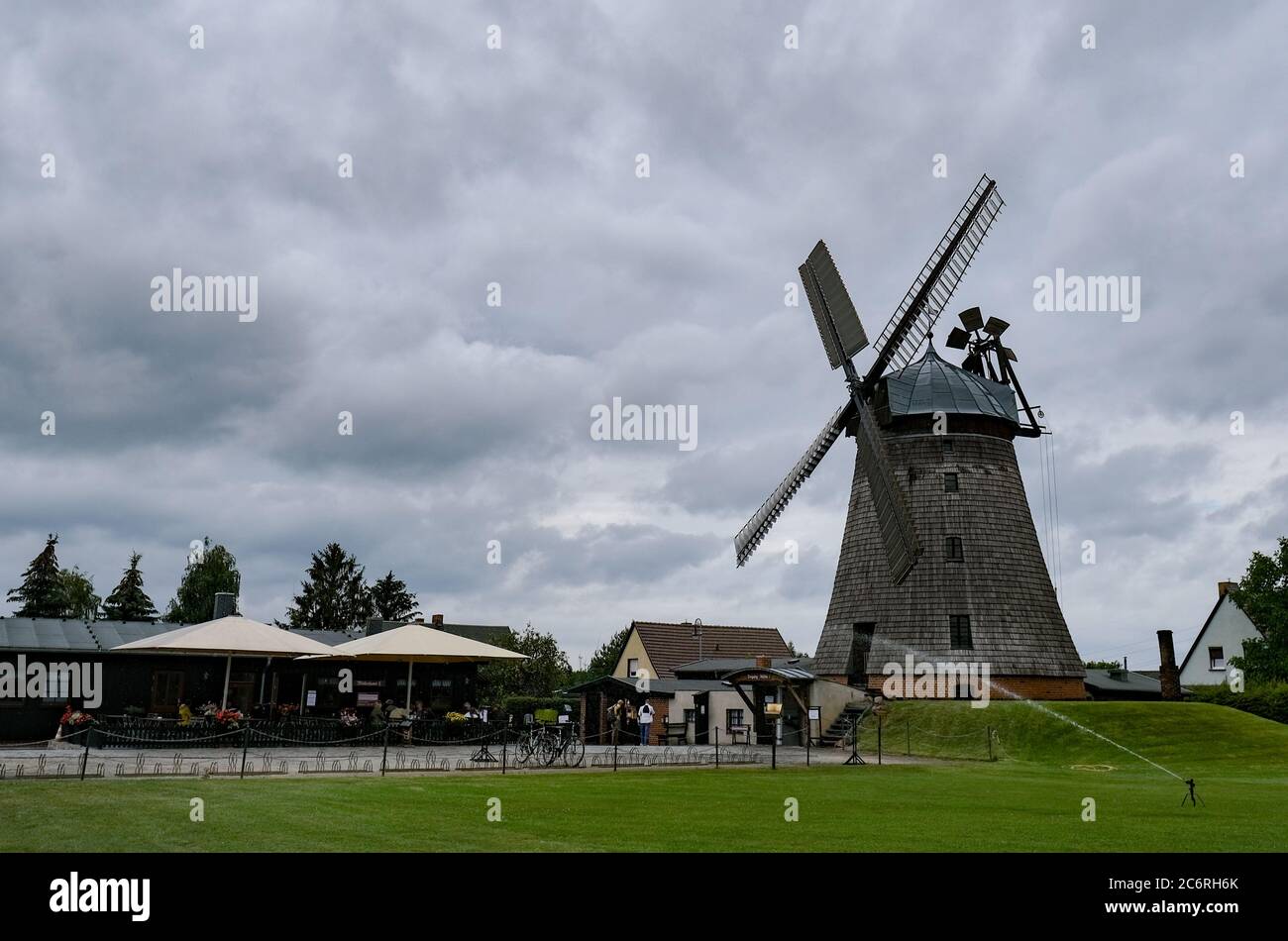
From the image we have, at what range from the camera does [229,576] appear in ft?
206

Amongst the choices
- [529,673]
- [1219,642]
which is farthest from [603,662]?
[1219,642]

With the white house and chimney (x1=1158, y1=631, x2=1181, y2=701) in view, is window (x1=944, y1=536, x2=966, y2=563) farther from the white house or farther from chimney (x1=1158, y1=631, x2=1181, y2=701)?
the white house

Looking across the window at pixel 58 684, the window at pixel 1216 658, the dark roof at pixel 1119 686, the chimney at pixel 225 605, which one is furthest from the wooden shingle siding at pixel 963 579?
the window at pixel 58 684

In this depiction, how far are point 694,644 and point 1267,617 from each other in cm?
2855

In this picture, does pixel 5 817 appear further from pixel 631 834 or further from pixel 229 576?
pixel 229 576

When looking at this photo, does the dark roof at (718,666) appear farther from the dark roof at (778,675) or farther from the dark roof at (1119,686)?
the dark roof at (1119,686)

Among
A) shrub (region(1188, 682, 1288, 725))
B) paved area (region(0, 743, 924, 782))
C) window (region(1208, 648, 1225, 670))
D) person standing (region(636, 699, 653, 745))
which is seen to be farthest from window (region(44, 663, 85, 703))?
window (region(1208, 648, 1225, 670))

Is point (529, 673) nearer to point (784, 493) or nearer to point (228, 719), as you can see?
point (784, 493)

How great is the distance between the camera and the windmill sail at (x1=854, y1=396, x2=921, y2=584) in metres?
33.7

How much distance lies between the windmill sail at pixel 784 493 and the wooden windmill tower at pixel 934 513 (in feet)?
0.17

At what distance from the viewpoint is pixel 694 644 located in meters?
57.4

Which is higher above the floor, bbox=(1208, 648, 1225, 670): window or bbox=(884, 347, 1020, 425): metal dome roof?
bbox=(884, 347, 1020, 425): metal dome roof

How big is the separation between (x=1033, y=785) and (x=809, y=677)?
12.7m

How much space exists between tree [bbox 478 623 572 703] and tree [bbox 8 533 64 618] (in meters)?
26.4
